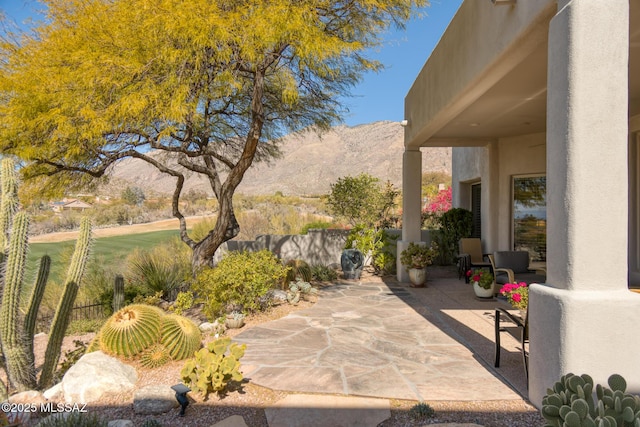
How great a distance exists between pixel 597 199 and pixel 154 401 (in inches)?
146

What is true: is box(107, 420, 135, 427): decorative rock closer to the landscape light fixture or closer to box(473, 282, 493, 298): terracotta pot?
the landscape light fixture

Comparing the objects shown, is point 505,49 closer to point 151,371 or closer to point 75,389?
point 151,371

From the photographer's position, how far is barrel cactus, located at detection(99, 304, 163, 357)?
4297 mm

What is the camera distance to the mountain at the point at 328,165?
47.2 metres

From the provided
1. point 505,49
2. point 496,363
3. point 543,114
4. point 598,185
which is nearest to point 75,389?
point 496,363

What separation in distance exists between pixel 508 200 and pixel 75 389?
946 centimetres

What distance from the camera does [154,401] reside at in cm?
340

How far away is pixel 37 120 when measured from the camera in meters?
6.46

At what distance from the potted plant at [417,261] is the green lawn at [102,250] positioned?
257 inches

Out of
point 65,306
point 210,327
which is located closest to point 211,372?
point 65,306

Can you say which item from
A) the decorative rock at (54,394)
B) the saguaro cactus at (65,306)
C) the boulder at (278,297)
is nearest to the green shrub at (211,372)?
the decorative rock at (54,394)

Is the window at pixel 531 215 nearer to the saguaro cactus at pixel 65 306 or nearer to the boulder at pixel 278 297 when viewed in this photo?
the boulder at pixel 278 297

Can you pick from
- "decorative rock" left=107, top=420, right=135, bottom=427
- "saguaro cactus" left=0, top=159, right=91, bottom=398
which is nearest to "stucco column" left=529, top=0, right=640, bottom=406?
"decorative rock" left=107, top=420, right=135, bottom=427

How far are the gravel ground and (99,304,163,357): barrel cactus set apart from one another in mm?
696
